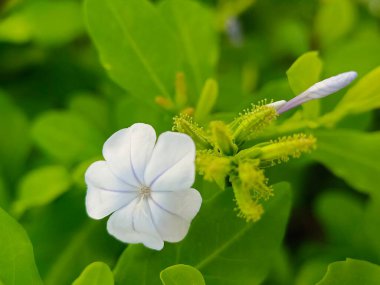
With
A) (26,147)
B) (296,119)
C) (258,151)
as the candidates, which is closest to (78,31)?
(26,147)

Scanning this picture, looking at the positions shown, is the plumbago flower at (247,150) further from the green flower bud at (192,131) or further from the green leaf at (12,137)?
the green leaf at (12,137)

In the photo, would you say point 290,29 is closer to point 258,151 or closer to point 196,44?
point 196,44

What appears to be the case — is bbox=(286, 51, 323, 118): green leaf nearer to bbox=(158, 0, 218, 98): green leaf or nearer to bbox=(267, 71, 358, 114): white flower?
bbox=(267, 71, 358, 114): white flower

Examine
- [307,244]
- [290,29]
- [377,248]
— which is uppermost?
[290,29]

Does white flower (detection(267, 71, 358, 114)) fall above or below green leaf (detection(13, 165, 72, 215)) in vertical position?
above

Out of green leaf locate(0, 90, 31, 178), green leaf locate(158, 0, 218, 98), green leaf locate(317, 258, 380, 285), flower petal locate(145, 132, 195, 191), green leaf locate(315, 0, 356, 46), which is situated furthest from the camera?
green leaf locate(315, 0, 356, 46)

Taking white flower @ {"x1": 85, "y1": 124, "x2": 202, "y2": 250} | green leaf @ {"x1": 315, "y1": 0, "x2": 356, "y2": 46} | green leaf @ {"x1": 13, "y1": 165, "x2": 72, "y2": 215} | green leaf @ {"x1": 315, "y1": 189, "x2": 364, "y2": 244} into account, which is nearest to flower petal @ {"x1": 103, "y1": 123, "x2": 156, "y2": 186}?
white flower @ {"x1": 85, "y1": 124, "x2": 202, "y2": 250}

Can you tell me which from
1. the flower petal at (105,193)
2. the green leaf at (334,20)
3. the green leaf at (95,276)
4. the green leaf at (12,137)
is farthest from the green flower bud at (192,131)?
the green leaf at (334,20)

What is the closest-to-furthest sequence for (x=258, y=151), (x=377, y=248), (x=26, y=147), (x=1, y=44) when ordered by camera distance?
1. (x=258, y=151)
2. (x=377, y=248)
3. (x=26, y=147)
4. (x=1, y=44)
